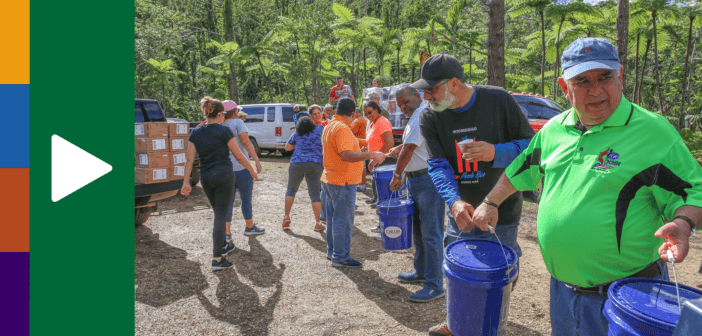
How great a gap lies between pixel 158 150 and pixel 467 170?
4153 millimetres

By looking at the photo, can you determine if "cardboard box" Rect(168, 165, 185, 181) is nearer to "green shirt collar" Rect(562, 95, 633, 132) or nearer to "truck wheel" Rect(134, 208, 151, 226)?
"truck wheel" Rect(134, 208, 151, 226)

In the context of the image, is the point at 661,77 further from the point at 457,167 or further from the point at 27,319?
the point at 27,319

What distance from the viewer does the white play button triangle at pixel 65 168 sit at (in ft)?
3.89

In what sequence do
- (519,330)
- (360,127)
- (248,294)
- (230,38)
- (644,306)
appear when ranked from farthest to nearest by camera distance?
(230,38) < (360,127) < (248,294) < (519,330) < (644,306)

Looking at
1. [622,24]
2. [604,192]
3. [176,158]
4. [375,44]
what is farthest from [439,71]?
[375,44]

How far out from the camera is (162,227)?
6.58 metres

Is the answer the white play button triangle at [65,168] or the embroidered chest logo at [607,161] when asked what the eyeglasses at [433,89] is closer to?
the embroidered chest logo at [607,161]

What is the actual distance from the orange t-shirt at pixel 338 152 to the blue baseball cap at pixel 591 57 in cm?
303

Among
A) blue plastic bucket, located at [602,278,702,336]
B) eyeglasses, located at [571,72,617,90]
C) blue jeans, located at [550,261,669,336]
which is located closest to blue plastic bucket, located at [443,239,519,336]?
blue jeans, located at [550,261,669,336]

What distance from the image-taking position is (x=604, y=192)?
1.64 metres

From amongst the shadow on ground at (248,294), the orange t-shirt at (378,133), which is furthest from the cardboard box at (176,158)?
the orange t-shirt at (378,133)

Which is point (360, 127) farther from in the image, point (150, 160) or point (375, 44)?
point (375, 44)

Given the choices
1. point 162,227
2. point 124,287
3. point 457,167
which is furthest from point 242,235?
point 124,287

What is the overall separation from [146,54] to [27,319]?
86.1 ft
